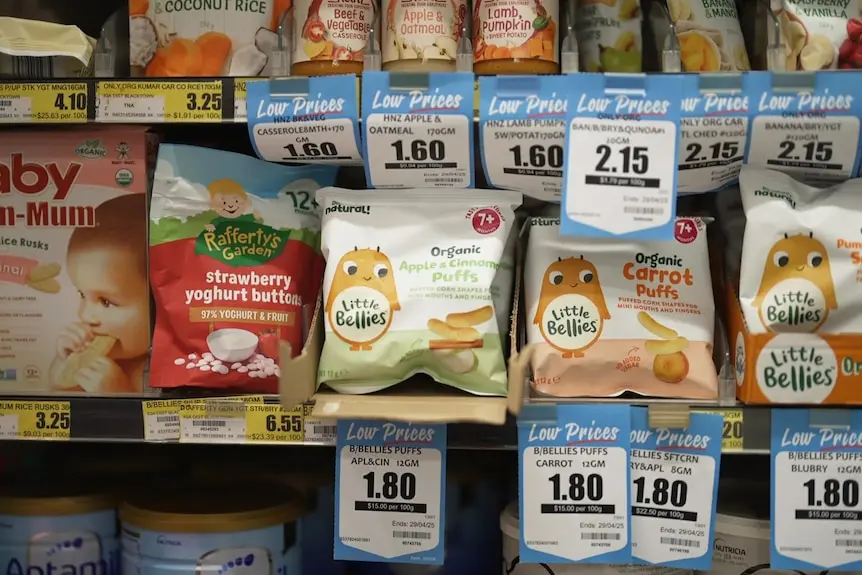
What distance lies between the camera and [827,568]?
4.10ft

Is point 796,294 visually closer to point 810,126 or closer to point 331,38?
point 810,126

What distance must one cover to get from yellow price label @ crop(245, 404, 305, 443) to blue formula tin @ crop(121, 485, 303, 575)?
0.58ft

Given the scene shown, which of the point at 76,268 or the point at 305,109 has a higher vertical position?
the point at 305,109

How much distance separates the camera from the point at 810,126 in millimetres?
1240

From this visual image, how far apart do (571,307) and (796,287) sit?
32cm

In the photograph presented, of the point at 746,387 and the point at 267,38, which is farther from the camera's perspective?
the point at 267,38

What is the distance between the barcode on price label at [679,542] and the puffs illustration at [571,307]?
0.29 m

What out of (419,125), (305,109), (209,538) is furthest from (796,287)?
(209,538)

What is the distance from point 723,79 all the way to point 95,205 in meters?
0.96

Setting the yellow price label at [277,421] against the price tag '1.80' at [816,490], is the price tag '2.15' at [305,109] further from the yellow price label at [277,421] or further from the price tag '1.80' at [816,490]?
the price tag '1.80' at [816,490]

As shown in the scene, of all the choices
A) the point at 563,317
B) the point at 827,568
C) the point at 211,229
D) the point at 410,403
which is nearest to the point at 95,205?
the point at 211,229

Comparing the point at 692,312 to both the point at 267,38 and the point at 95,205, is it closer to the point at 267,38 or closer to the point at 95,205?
the point at 267,38

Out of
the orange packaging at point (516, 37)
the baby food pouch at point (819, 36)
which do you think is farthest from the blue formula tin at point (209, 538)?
the baby food pouch at point (819, 36)

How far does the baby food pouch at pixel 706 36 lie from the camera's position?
1.39m
